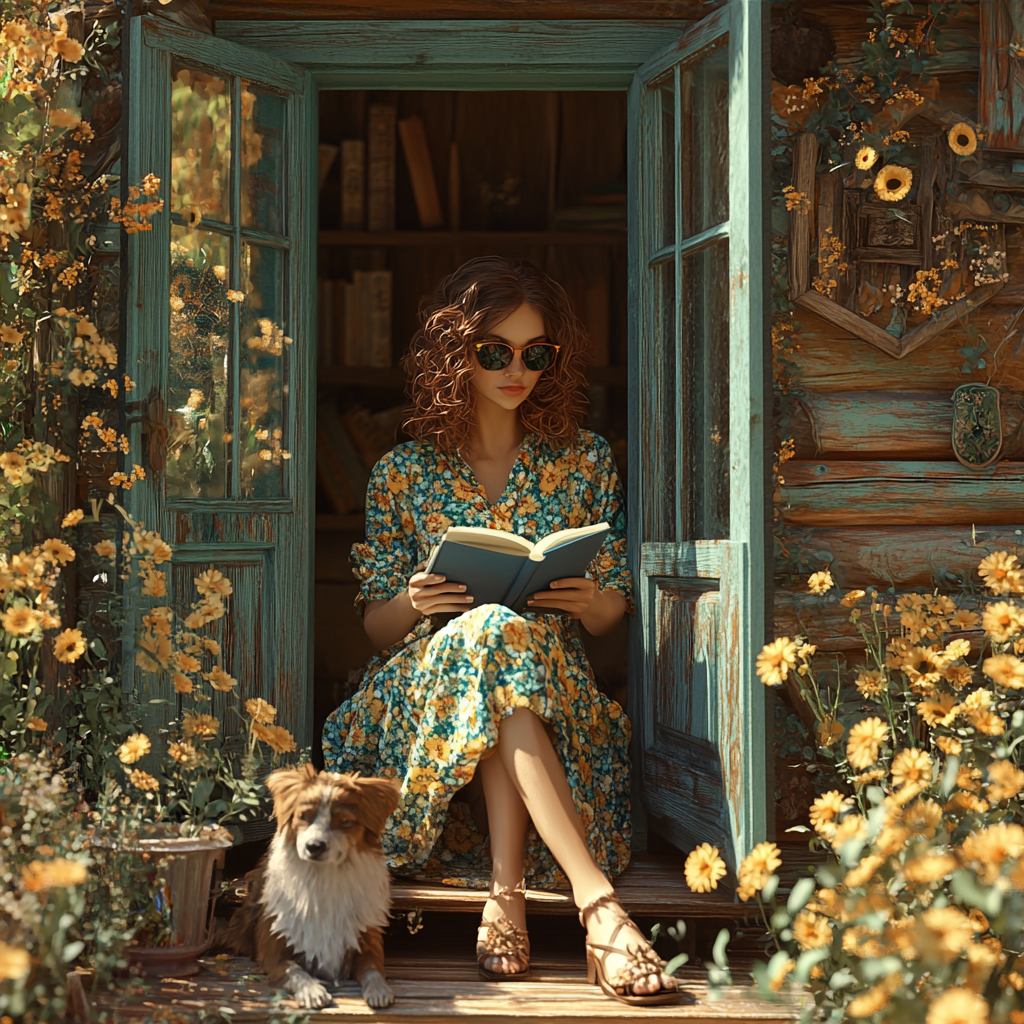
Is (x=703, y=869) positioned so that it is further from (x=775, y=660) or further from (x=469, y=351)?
(x=469, y=351)

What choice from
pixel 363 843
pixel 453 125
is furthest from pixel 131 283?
pixel 453 125

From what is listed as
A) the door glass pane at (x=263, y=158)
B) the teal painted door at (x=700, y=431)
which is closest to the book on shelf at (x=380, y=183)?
the door glass pane at (x=263, y=158)

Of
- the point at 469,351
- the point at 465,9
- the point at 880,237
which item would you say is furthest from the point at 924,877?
the point at 465,9

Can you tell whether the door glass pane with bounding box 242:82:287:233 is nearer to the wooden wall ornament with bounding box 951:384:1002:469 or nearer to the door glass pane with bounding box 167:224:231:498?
the door glass pane with bounding box 167:224:231:498

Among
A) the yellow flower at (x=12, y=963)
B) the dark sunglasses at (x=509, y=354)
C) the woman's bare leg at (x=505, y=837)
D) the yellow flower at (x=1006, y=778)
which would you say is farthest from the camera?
the dark sunglasses at (x=509, y=354)

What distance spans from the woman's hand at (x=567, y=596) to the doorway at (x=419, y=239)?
6.08 ft

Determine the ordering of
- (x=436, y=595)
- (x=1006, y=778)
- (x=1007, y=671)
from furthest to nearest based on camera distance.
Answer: (x=436, y=595) < (x=1007, y=671) < (x=1006, y=778)

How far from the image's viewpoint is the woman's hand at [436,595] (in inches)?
106

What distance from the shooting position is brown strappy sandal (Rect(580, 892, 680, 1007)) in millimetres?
2248

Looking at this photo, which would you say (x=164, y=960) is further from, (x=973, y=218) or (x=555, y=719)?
(x=973, y=218)

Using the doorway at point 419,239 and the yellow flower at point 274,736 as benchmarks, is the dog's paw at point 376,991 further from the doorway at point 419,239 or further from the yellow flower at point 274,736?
the doorway at point 419,239

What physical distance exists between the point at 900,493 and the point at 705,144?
3.68 feet

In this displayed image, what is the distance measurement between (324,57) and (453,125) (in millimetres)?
1751

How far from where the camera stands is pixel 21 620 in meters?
2.26
